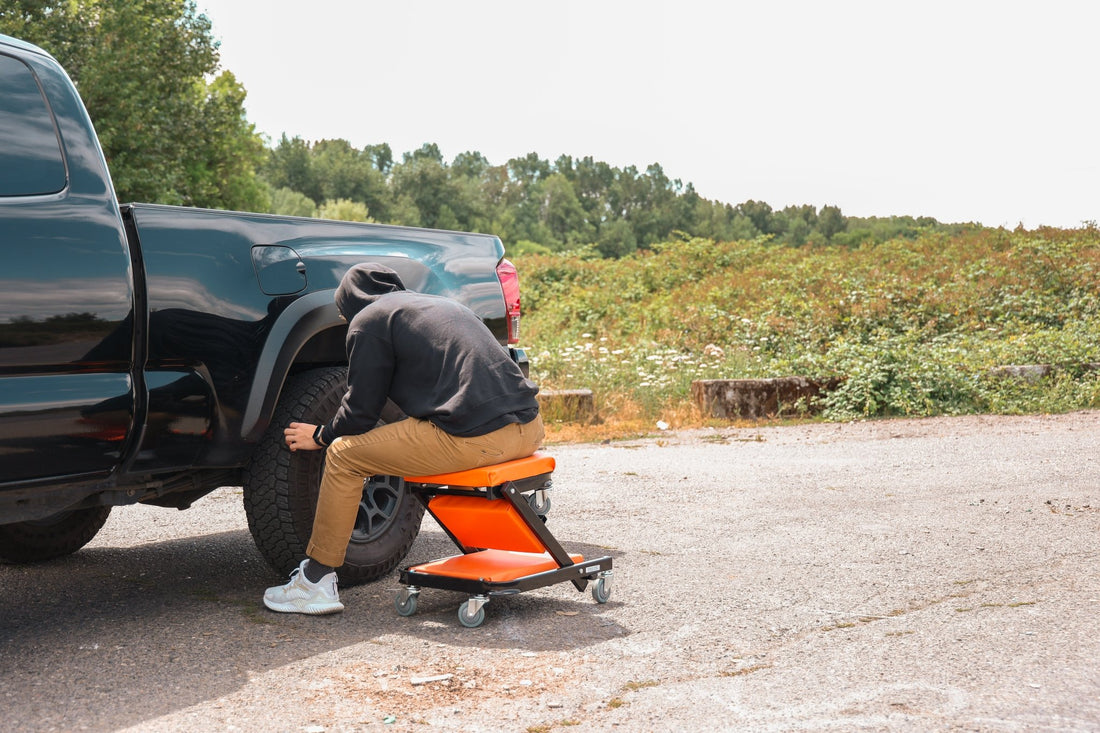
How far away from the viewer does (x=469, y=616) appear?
14.2 feet

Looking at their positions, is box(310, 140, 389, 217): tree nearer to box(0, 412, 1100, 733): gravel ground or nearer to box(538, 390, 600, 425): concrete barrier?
box(538, 390, 600, 425): concrete barrier

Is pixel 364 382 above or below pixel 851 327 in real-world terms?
above

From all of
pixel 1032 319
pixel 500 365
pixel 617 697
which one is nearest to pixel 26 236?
pixel 500 365

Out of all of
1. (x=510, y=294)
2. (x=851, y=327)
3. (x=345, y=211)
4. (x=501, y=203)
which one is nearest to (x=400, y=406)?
(x=510, y=294)

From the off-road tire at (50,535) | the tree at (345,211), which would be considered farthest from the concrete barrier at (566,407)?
the tree at (345,211)

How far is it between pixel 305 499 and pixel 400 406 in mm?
610

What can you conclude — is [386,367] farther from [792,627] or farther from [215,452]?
[792,627]

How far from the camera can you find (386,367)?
438 centimetres

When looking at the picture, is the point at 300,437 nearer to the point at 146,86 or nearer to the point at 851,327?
the point at 851,327

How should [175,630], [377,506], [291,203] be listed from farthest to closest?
[291,203] < [377,506] < [175,630]

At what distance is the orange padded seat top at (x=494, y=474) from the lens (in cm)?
435

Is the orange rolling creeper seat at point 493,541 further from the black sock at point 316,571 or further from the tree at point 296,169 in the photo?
the tree at point 296,169

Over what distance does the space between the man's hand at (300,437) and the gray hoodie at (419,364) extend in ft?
0.21

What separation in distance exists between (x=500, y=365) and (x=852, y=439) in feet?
21.1
